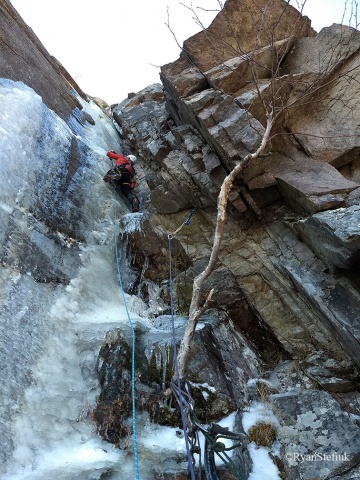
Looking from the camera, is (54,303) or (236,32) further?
(236,32)

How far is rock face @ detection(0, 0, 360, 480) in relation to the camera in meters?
4.46

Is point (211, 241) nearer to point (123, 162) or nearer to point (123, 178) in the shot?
point (123, 178)

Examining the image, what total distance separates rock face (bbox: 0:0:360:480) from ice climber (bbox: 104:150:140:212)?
28 cm

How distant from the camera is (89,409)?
13.8 feet

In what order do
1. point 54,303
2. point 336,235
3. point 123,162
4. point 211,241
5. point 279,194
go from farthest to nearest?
point 123,162
point 211,241
point 279,194
point 54,303
point 336,235

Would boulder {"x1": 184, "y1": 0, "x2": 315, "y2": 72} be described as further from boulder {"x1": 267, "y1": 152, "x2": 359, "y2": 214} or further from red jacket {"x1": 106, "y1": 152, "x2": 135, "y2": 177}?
boulder {"x1": 267, "y1": 152, "x2": 359, "y2": 214}

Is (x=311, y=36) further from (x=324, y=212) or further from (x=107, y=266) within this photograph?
(x=107, y=266)

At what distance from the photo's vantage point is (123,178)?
867cm

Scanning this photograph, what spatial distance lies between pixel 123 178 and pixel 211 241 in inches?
114

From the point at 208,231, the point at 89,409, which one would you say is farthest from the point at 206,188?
the point at 89,409

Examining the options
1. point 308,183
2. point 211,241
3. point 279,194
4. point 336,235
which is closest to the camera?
point 336,235

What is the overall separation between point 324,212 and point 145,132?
6.35 m

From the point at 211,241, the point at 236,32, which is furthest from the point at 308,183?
the point at 236,32

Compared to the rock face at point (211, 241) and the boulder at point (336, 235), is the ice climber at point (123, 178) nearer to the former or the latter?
the rock face at point (211, 241)
